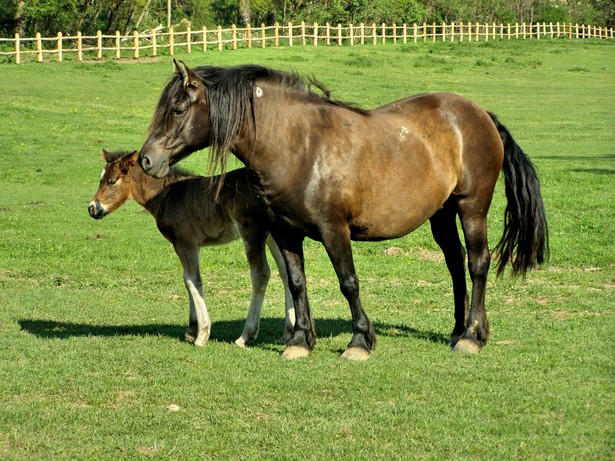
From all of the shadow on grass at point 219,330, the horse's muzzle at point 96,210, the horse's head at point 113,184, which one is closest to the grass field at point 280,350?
the shadow on grass at point 219,330

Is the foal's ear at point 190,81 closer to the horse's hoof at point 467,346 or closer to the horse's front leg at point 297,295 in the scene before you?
the horse's front leg at point 297,295

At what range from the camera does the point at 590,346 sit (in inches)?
349

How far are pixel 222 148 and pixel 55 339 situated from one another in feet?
9.47

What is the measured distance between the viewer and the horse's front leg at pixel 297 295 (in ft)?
29.3

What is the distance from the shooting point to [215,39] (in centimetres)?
5997

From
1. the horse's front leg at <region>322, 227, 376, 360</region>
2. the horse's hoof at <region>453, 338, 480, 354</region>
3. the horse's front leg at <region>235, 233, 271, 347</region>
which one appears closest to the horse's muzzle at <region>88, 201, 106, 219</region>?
the horse's front leg at <region>235, 233, 271, 347</region>

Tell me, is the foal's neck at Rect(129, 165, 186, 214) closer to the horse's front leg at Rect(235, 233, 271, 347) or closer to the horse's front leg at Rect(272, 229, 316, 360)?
the horse's front leg at Rect(235, 233, 271, 347)

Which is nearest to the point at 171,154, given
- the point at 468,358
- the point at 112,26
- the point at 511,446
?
the point at 468,358

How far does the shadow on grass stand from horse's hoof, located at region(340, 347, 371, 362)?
1.27 m

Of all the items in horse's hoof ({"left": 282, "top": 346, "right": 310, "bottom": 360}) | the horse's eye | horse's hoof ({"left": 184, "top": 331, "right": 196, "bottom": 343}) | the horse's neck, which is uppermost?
the horse's eye

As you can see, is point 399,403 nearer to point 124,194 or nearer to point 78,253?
point 124,194

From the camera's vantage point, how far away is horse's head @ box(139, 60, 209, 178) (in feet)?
27.7

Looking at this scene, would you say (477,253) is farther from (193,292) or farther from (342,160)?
(193,292)

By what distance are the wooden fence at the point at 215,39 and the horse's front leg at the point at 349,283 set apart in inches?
1493
